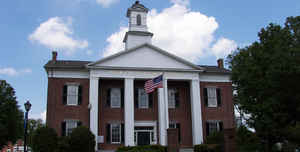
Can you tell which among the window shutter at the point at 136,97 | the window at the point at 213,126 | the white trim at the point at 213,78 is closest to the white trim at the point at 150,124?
the window shutter at the point at 136,97

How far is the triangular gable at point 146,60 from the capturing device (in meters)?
28.6

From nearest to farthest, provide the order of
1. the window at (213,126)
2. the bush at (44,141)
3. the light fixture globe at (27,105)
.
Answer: the light fixture globe at (27,105)
the bush at (44,141)
the window at (213,126)

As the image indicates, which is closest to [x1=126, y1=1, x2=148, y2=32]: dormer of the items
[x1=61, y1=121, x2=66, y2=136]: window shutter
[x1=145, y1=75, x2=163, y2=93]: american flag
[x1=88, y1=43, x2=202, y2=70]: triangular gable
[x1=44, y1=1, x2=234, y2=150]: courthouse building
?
[x1=44, y1=1, x2=234, y2=150]: courthouse building

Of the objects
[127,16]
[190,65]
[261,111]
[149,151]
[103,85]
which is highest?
[127,16]

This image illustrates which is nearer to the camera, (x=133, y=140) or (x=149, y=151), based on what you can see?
(x=149, y=151)

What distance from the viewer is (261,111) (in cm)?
2167

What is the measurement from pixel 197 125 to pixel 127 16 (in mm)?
14083

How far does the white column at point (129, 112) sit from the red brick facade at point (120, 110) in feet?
4.95

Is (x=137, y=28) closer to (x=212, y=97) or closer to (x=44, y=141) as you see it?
(x=212, y=97)

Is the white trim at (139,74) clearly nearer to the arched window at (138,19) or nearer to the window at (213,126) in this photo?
the window at (213,126)

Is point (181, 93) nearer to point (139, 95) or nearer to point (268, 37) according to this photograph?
point (139, 95)

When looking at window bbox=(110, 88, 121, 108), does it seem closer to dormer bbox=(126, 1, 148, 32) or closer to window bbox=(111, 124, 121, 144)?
window bbox=(111, 124, 121, 144)

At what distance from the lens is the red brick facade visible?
91.0 ft

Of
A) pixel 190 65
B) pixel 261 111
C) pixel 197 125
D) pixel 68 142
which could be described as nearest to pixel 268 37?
pixel 261 111
